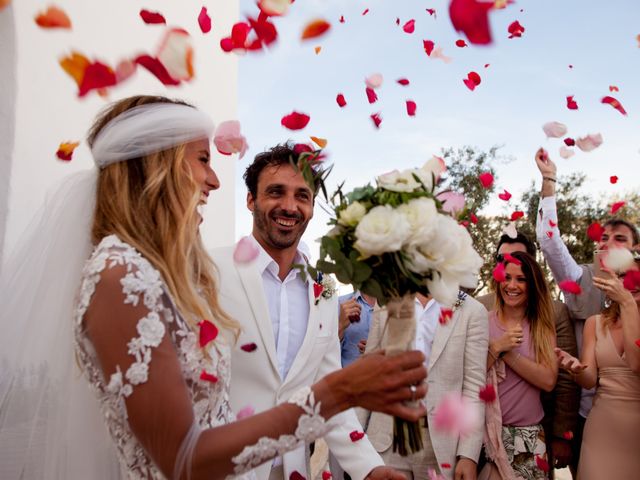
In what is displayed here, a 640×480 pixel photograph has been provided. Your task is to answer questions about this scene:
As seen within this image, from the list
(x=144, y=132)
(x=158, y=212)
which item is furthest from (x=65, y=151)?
(x=158, y=212)

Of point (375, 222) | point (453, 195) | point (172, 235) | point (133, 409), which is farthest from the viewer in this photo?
point (453, 195)

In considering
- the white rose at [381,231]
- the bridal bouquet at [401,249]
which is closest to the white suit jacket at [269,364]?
the bridal bouquet at [401,249]

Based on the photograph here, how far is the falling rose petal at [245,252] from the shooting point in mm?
3092

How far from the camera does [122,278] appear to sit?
1554mm

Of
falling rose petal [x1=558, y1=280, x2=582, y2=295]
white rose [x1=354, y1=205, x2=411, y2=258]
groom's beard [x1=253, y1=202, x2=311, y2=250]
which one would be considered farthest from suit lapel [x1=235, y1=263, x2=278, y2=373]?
falling rose petal [x1=558, y1=280, x2=582, y2=295]

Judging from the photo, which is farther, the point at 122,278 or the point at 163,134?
the point at 163,134

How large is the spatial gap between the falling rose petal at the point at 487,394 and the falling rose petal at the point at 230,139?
234cm

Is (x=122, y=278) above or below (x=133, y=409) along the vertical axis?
above

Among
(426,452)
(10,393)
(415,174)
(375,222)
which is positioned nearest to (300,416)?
(375,222)

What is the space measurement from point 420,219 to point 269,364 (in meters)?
1.42

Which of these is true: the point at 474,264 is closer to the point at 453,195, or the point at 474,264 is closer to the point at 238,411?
the point at 453,195

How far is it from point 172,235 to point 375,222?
679 millimetres

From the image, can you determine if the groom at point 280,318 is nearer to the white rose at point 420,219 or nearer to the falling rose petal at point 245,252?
the falling rose petal at point 245,252

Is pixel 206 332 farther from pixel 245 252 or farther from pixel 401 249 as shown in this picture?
pixel 245 252
